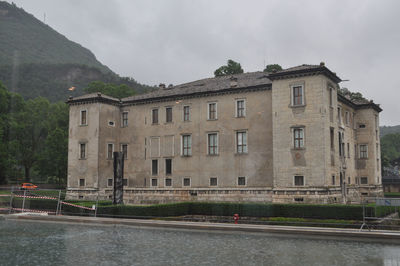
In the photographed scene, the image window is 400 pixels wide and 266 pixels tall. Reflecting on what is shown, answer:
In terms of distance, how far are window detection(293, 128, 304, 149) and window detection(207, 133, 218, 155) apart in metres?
8.60

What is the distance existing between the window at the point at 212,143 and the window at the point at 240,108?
10.2ft

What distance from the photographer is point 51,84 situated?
419 ft

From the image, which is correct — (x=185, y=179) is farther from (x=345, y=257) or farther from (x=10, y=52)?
(x=10, y=52)

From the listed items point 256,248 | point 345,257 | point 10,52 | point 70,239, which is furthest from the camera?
point 10,52

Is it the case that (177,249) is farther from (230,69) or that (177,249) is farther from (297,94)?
(230,69)

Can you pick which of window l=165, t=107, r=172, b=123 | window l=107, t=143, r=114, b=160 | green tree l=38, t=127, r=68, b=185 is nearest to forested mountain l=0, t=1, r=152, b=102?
green tree l=38, t=127, r=68, b=185

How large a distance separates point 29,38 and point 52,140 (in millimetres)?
153318

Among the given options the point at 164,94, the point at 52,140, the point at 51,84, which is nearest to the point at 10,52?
the point at 51,84

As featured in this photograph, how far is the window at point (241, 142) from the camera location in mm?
38781

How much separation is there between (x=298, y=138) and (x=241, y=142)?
6370 mm

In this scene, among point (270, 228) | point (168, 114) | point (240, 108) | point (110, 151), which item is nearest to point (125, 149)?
point (110, 151)

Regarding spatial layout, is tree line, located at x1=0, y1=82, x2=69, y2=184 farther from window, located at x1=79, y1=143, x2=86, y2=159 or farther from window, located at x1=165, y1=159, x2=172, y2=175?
window, located at x1=165, y1=159, x2=172, y2=175

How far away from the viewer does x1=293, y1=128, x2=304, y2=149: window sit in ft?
112

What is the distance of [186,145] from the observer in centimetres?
4194
